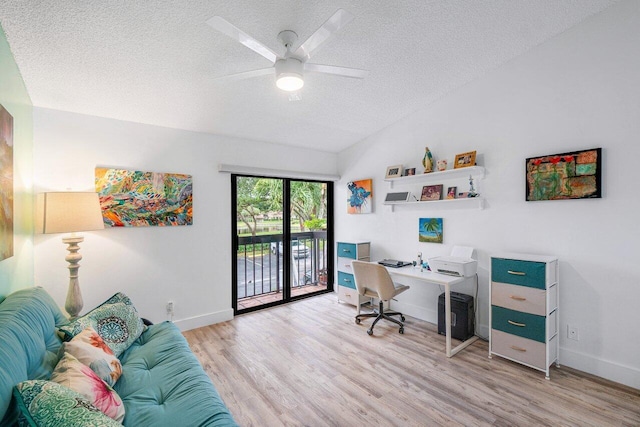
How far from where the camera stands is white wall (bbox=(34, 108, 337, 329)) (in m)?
2.62

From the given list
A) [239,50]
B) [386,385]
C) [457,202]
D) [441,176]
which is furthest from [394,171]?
[386,385]

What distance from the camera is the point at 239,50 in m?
2.21

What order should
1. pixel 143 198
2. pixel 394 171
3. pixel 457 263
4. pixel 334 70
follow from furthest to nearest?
pixel 394 171
pixel 143 198
pixel 457 263
pixel 334 70

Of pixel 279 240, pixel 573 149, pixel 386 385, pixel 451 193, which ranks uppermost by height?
pixel 573 149

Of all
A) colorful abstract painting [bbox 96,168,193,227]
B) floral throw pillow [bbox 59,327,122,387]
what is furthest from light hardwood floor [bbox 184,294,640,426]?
colorful abstract painting [bbox 96,168,193,227]

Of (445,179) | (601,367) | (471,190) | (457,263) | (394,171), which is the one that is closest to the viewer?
(601,367)

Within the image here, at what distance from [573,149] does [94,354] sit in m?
3.78

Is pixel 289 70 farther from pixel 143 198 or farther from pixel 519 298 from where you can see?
pixel 519 298

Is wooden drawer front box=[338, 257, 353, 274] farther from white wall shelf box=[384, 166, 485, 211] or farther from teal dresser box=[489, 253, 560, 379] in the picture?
teal dresser box=[489, 253, 560, 379]

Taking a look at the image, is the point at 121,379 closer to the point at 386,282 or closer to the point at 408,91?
the point at 386,282

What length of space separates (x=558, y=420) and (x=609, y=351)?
3.13ft

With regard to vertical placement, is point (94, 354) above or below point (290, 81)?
below

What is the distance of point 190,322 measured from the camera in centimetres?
337

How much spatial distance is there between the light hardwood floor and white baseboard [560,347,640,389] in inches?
2.7
